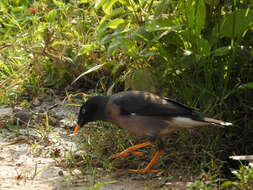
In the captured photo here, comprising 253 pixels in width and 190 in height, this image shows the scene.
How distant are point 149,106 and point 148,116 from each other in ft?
0.27

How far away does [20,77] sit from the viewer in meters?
5.83

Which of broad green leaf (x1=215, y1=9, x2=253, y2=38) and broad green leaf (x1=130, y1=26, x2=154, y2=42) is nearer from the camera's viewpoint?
broad green leaf (x1=215, y1=9, x2=253, y2=38)

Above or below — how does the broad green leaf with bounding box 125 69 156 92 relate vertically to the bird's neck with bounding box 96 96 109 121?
above

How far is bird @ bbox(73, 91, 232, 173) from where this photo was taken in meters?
3.87

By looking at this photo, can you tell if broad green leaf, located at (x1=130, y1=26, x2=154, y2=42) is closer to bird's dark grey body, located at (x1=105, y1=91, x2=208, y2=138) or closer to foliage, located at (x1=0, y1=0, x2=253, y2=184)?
foliage, located at (x1=0, y1=0, x2=253, y2=184)

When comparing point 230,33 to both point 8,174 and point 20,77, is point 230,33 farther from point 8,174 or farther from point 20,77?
point 20,77

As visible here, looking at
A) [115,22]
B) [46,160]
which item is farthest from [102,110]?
[115,22]

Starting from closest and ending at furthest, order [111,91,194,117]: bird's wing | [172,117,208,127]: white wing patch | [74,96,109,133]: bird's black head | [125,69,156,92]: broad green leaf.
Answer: [172,117,208,127]: white wing patch
[111,91,194,117]: bird's wing
[125,69,156,92]: broad green leaf
[74,96,109,133]: bird's black head

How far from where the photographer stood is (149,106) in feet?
13.1

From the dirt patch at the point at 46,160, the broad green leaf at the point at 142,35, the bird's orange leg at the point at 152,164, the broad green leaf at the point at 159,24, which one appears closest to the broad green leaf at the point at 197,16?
the broad green leaf at the point at 159,24

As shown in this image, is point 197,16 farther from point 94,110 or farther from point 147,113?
point 94,110

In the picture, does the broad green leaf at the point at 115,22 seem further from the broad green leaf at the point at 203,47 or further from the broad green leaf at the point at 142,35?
the broad green leaf at the point at 203,47

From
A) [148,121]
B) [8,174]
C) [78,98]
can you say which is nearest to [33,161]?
[8,174]

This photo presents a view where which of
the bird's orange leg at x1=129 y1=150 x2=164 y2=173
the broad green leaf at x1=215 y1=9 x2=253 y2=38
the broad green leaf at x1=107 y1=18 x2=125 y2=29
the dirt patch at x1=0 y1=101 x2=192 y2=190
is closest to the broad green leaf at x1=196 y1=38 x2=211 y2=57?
the broad green leaf at x1=215 y1=9 x2=253 y2=38
